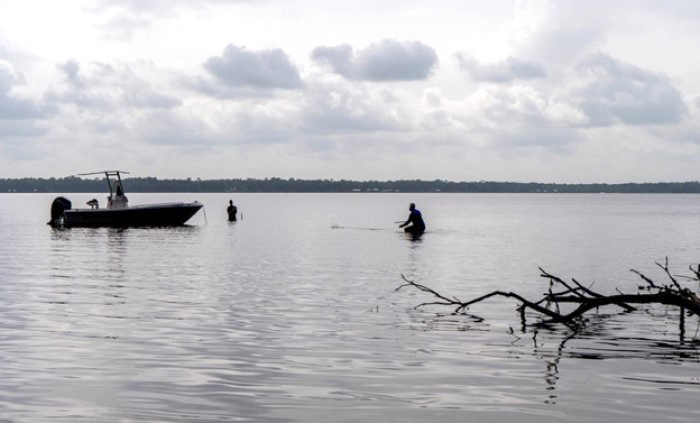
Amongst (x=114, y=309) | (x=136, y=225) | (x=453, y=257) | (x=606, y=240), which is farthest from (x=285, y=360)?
(x=136, y=225)

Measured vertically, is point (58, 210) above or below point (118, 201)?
below

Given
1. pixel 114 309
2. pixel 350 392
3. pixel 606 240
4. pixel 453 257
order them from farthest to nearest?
pixel 606 240 → pixel 453 257 → pixel 114 309 → pixel 350 392

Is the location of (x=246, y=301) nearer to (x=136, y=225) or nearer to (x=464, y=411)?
(x=464, y=411)

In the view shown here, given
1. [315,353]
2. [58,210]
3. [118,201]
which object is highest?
[118,201]

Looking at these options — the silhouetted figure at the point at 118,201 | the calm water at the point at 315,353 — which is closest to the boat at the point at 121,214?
the silhouetted figure at the point at 118,201

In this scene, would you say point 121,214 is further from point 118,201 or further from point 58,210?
point 58,210

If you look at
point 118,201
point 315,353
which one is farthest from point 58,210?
point 315,353

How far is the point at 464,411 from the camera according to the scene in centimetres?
1157

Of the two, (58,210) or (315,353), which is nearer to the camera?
(315,353)

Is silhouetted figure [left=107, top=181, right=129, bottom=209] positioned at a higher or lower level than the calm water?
higher

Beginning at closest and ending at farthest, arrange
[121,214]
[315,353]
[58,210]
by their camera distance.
A: 1. [315,353]
2. [121,214]
3. [58,210]

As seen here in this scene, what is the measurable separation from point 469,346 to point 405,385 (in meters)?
3.98

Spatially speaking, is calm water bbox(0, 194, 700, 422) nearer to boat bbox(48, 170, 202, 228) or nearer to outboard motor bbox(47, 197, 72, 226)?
boat bbox(48, 170, 202, 228)

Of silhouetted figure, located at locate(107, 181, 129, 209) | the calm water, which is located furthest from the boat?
→ the calm water
